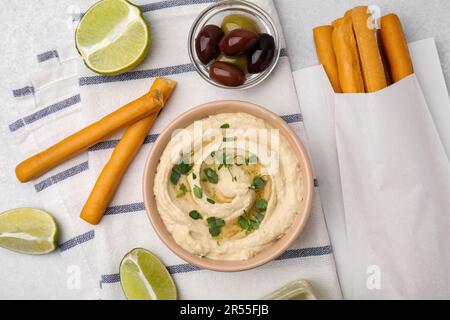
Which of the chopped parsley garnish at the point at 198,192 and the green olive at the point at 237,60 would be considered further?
the green olive at the point at 237,60

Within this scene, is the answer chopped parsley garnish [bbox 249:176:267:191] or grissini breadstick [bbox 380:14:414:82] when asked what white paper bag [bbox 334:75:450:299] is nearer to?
grissini breadstick [bbox 380:14:414:82]

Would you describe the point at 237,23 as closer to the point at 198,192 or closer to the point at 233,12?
the point at 233,12

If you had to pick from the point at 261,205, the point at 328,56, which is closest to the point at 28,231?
the point at 261,205

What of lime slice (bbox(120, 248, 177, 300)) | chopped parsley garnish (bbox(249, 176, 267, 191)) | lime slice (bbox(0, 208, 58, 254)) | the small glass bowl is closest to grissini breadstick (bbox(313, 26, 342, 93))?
the small glass bowl

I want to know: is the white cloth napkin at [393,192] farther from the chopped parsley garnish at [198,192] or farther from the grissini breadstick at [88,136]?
the grissini breadstick at [88,136]

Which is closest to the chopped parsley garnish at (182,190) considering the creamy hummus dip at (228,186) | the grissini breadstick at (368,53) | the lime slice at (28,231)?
the creamy hummus dip at (228,186)

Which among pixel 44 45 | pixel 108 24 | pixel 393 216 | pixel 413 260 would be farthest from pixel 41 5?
pixel 413 260
